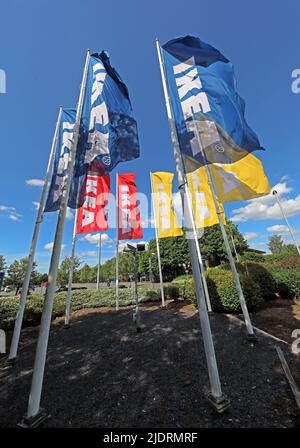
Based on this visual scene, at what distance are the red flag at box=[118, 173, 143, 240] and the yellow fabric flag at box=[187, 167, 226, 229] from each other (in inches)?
158

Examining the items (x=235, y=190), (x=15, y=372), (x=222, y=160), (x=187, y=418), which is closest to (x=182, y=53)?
(x=222, y=160)

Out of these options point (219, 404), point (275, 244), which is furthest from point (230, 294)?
point (275, 244)

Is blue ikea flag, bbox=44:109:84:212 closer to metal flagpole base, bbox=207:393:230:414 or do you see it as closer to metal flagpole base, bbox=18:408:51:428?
metal flagpole base, bbox=18:408:51:428

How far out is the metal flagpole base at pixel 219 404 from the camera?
2.78 meters

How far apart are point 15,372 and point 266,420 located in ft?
17.3

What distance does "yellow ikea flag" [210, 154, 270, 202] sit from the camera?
19.1ft

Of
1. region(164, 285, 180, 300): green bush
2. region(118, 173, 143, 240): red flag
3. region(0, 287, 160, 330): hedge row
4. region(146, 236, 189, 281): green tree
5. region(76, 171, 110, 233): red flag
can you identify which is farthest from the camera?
region(146, 236, 189, 281): green tree

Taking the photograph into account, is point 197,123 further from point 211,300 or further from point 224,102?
point 211,300

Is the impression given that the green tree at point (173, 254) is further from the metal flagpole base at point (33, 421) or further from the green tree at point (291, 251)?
the metal flagpole base at point (33, 421)

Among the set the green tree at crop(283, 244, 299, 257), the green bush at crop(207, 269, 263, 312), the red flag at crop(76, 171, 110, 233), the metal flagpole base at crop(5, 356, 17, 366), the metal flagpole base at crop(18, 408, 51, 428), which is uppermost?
the green tree at crop(283, 244, 299, 257)

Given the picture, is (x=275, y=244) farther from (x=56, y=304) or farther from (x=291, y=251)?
(x=56, y=304)

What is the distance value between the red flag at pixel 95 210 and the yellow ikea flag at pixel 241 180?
5.07 meters

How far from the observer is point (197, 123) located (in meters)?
4.91

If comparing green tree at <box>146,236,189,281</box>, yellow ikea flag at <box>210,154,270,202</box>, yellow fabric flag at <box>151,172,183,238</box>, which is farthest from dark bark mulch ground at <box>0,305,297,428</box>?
green tree at <box>146,236,189,281</box>
